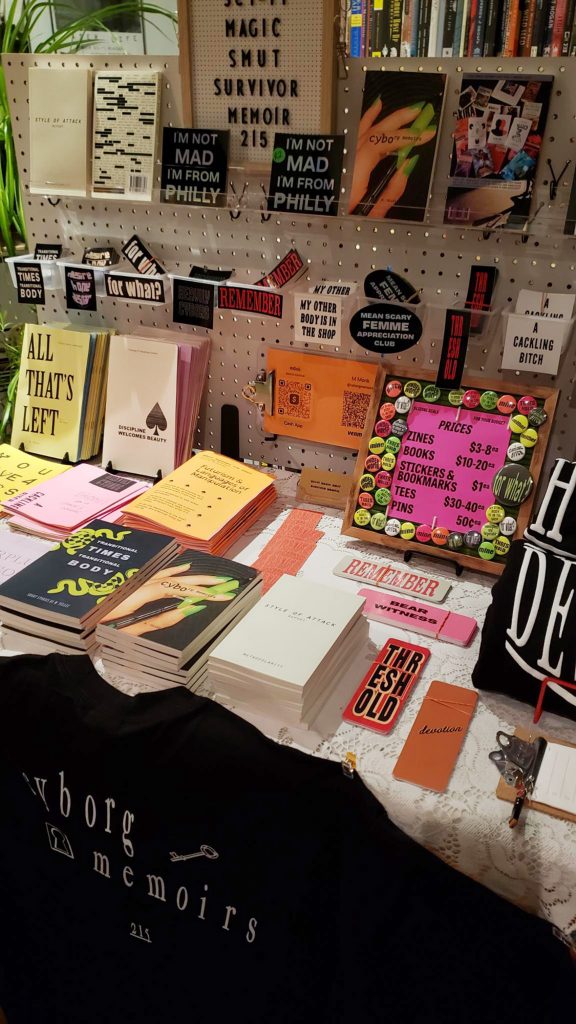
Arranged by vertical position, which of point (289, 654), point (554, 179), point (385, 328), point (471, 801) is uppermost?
point (554, 179)

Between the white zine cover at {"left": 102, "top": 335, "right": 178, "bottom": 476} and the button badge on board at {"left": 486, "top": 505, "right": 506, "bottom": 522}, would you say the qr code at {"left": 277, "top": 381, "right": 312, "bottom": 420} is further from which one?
the button badge on board at {"left": 486, "top": 505, "right": 506, "bottom": 522}

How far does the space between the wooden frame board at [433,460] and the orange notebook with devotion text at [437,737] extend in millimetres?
324

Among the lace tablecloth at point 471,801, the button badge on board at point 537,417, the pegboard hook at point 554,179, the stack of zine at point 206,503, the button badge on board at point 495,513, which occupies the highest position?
the pegboard hook at point 554,179

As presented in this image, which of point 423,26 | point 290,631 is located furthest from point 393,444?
point 423,26

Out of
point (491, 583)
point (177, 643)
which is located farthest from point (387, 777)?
point (491, 583)

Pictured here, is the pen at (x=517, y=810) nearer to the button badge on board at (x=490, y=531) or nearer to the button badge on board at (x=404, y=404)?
the button badge on board at (x=490, y=531)

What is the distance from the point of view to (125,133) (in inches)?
60.5

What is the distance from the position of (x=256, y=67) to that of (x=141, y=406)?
2.44ft

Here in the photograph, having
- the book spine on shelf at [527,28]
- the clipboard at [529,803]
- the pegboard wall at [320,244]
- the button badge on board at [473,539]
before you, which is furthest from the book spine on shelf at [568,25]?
the clipboard at [529,803]

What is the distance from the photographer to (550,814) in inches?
36.9

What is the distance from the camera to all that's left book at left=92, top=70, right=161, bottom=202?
4.93 feet

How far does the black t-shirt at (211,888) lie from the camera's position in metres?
0.93

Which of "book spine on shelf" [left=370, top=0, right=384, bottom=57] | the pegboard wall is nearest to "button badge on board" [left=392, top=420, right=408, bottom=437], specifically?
the pegboard wall

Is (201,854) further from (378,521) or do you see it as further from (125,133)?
(125,133)
